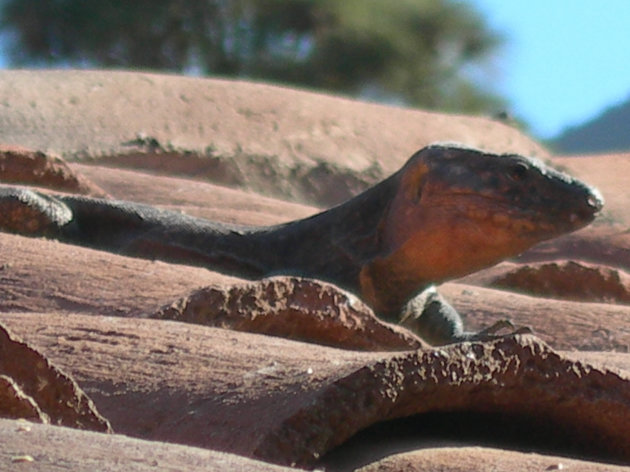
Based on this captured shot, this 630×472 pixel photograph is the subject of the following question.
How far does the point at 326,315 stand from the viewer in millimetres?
3523

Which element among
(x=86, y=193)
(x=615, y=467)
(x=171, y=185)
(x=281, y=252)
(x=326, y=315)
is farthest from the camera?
(x=171, y=185)

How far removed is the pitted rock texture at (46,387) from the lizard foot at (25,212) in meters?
2.99

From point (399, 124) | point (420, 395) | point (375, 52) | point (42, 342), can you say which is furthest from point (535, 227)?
point (375, 52)

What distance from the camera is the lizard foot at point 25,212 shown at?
543 centimetres

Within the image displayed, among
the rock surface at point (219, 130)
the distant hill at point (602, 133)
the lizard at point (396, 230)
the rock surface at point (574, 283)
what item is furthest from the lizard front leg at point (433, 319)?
the distant hill at point (602, 133)

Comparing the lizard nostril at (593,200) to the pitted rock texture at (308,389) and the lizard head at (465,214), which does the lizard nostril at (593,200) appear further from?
the pitted rock texture at (308,389)

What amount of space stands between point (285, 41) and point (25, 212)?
22.8 metres

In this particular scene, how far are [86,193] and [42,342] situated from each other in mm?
4088

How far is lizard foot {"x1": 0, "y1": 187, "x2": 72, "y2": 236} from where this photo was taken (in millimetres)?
5434

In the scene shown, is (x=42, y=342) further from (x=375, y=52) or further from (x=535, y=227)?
(x=375, y=52)

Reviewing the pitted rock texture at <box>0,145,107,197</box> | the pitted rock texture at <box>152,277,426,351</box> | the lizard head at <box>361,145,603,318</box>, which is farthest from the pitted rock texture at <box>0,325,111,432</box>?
the pitted rock texture at <box>0,145,107,197</box>

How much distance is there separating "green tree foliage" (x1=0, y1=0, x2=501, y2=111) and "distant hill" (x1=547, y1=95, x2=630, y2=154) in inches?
78.8

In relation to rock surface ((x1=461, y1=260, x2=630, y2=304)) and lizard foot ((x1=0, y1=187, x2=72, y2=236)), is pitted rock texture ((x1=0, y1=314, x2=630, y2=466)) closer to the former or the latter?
lizard foot ((x1=0, y1=187, x2=72, y2=236))

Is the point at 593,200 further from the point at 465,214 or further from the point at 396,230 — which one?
the point at 396,230
